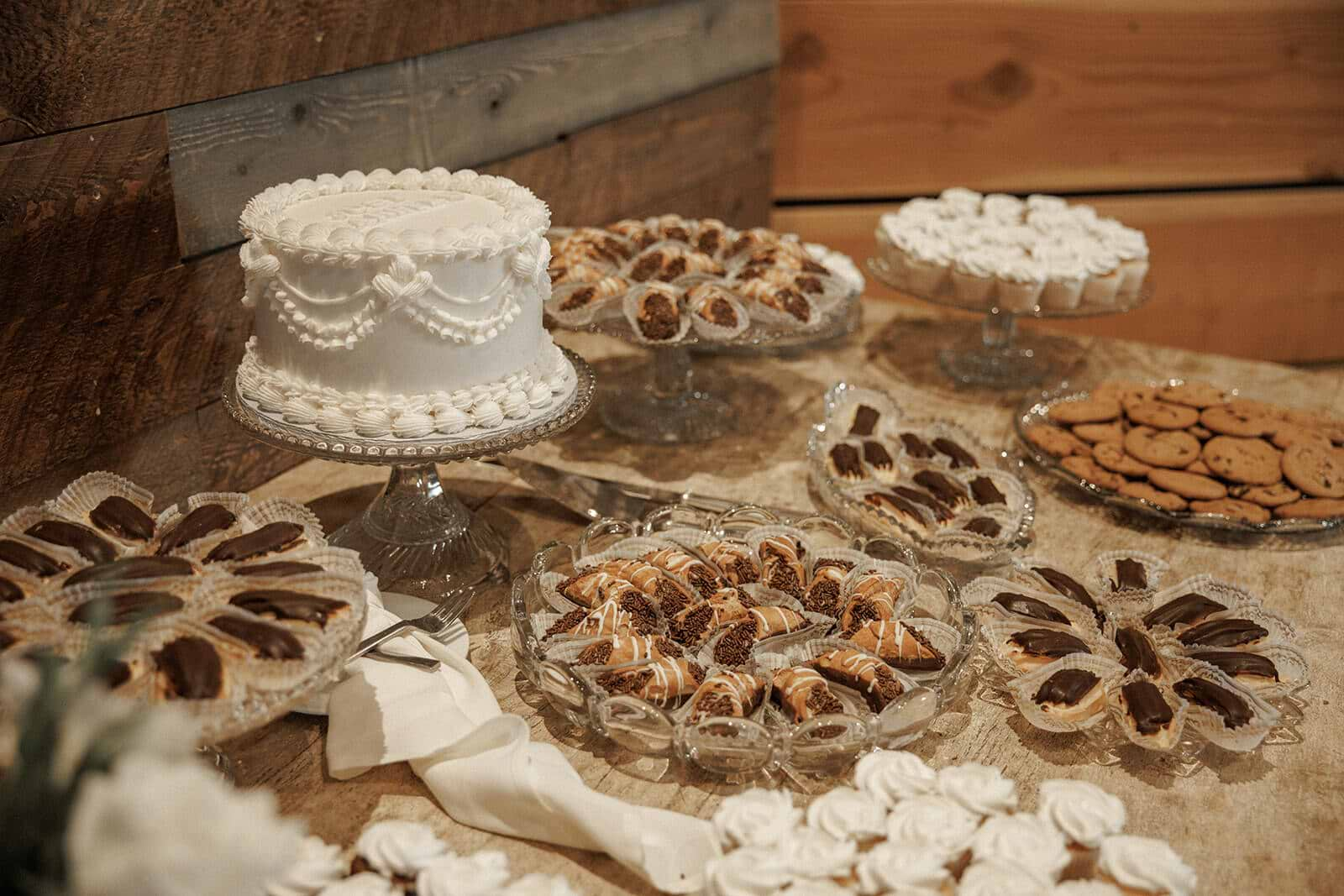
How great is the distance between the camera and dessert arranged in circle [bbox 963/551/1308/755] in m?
1.18

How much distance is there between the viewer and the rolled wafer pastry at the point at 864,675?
114 centimetres

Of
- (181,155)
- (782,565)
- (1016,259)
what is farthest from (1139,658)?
(181,155)

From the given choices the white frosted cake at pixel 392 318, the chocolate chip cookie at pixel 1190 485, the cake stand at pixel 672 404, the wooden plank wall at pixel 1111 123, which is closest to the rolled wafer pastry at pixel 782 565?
the white frosted cake at pixel 392 318

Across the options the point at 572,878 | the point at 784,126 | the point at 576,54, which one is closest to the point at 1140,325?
the point at 784,126

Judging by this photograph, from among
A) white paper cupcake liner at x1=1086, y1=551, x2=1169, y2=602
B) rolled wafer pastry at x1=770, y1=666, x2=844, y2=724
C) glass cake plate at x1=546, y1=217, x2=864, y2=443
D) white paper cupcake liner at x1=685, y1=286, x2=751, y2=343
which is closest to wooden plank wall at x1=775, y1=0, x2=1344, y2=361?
glass cake plate at x1=546, y1=217, x2=864, y2=443

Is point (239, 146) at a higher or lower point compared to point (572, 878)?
higher

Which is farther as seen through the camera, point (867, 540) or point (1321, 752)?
point (867, 540)

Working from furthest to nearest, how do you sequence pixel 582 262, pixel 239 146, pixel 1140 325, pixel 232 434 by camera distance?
1. pixel 1140 325
2. pixel 582 262
3. pixel 232 434
4. pixel 239 146

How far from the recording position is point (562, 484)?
5.35ft

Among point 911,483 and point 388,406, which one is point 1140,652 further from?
point 388,406

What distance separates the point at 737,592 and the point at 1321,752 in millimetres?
632

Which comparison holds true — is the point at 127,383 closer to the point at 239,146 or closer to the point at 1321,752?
the point at 239,146

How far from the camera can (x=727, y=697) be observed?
112cm

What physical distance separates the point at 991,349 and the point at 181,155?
1.48m
